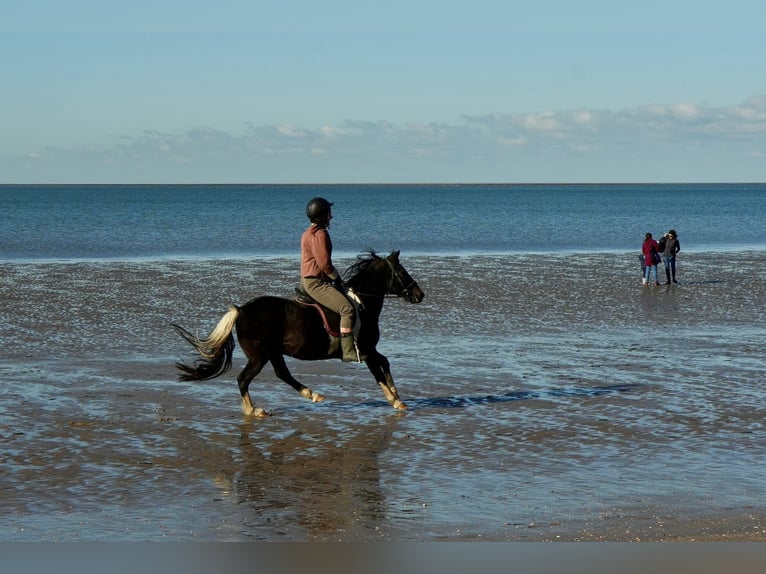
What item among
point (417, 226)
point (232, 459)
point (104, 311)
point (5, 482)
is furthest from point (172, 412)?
point (417, 226)

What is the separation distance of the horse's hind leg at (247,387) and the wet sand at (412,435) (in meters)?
0.12

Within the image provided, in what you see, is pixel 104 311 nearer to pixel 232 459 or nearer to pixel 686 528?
pixel 232 459

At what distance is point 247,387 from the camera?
1266 cm

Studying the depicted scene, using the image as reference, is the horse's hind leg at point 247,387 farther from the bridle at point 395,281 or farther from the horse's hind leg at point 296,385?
the bridle at point 395,281

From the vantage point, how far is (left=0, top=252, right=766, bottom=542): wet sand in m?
8.31

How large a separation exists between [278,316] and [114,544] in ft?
17.8

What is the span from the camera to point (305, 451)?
1087 cm

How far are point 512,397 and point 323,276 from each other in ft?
9.48

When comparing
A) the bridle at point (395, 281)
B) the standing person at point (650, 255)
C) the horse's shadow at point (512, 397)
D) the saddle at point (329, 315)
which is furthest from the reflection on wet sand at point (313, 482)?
the standing person at point (650, 255)

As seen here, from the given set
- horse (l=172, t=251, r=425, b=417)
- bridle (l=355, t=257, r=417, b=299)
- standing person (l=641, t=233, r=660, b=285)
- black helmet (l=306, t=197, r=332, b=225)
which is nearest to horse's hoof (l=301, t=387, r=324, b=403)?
horse (l=172, t=251, r=425, b=417)

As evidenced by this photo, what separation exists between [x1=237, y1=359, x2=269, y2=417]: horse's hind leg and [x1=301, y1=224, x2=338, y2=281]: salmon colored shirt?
1149mm

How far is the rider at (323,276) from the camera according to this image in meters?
12.5

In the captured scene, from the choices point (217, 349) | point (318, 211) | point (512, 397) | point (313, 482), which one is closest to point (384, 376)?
point (512, 397)

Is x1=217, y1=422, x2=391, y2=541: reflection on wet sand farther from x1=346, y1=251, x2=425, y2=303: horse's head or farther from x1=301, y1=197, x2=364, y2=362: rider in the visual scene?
x1=346, y1=251, x2=425, y2=303: horse's head
